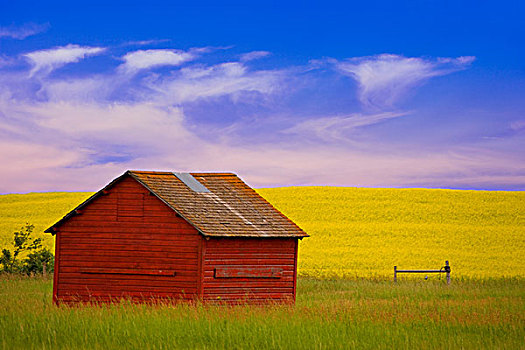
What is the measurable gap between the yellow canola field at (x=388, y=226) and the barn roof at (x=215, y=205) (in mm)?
11373

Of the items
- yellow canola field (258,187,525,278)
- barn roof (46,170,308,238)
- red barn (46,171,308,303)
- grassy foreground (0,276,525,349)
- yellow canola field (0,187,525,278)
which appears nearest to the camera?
grassy foreground (0,276,525,349)

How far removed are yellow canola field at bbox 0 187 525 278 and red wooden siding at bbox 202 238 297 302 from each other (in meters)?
11.9

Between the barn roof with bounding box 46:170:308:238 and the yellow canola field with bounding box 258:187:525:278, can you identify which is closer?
the barn roof with bounding box 46:170:308:238

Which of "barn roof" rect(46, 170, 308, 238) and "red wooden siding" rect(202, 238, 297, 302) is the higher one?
"barn roof" rect(46, 170, 308, 238)

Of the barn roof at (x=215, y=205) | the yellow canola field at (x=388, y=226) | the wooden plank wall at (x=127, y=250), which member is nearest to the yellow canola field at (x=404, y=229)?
the yellow canola field at (x=388, y=226)

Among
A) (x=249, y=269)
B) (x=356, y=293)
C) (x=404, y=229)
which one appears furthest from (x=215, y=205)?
(x=404, y=229)

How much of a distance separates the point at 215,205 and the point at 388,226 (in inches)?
1210

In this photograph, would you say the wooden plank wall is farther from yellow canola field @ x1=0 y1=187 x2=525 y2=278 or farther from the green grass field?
yellow canola field @ x1=0 y1=187 x2=525 y2=278

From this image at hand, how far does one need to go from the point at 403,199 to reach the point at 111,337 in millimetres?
50277

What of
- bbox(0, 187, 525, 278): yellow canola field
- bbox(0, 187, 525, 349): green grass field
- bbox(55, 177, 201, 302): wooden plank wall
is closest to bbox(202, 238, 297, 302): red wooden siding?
bbox(55, 177, 201, 302): wooden plank wall

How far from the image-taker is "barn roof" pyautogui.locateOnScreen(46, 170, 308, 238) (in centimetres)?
2072

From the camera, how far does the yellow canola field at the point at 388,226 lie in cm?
3897

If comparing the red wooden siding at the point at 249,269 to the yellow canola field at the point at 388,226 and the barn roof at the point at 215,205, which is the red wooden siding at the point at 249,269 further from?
the yellow canola field at the point at 388,226

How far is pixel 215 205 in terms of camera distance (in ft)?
73.0
